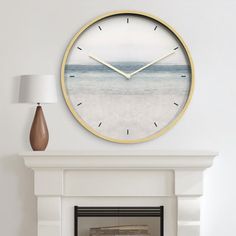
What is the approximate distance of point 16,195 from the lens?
3832 millimetres

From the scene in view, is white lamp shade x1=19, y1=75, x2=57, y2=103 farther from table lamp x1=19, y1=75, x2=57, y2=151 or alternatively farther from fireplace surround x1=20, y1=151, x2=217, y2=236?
fireplace surround x1=20, y1=151, x2=217, y2=236

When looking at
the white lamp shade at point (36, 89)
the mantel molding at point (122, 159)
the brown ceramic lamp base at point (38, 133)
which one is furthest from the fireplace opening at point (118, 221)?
the white lamp shade at point (36, 89)

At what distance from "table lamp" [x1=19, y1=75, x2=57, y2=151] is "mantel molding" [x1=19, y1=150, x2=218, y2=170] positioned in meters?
0.09

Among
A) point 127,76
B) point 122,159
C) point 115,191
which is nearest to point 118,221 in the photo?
point 115,191

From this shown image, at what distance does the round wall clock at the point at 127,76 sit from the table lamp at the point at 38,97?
0.21 metres

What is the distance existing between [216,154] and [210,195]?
1.18ft

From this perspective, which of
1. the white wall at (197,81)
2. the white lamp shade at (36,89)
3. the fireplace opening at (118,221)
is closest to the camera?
the white lamp shade at (36,89)

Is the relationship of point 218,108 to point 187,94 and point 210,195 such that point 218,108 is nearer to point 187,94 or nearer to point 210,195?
point 187,94

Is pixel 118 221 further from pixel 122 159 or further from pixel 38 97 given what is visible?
pixel 38 97

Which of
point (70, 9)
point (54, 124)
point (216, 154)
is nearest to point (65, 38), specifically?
point (70, 9)

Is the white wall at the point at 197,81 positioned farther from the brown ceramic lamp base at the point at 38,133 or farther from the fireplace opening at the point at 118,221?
the fireplace opening at the point at 118,221

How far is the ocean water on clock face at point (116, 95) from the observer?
3797 mm

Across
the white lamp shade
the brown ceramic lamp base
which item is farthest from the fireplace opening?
the white lamp shade

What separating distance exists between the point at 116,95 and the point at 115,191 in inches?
22.0
